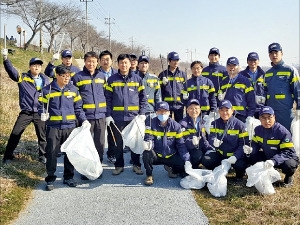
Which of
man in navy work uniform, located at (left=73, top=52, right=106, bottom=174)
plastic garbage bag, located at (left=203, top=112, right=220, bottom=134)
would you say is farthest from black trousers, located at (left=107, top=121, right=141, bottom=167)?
plastic garbage bag, located at (left=203, top=112, right=220, bottom=134)

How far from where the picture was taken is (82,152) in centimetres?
448

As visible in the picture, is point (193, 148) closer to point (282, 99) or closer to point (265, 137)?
point (265, 137)

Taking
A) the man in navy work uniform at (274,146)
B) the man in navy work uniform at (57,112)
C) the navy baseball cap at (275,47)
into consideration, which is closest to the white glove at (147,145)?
the man in navy work uniform at (57,112)

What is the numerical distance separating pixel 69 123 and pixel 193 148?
1918 mm

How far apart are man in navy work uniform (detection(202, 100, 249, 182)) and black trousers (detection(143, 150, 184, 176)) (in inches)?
14.6

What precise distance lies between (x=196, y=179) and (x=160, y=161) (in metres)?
0.69

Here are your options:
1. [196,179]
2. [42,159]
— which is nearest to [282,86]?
[196,179]

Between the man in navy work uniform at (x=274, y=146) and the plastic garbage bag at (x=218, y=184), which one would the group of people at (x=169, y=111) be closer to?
the man in navy work uniform at (x=274, y=146)

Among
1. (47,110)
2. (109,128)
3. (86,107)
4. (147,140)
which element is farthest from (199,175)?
(47,110)

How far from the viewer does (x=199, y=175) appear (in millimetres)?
4562

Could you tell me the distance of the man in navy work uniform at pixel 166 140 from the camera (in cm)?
492

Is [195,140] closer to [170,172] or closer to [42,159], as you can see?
[170,172]

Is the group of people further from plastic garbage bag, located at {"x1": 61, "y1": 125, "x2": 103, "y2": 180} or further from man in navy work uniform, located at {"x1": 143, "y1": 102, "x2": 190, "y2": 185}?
plastic garbage bag, located at {"x1": 61, "y1": 125, "x2": 103, "y2": 180}

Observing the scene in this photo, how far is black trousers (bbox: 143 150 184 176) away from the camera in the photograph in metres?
4.83
